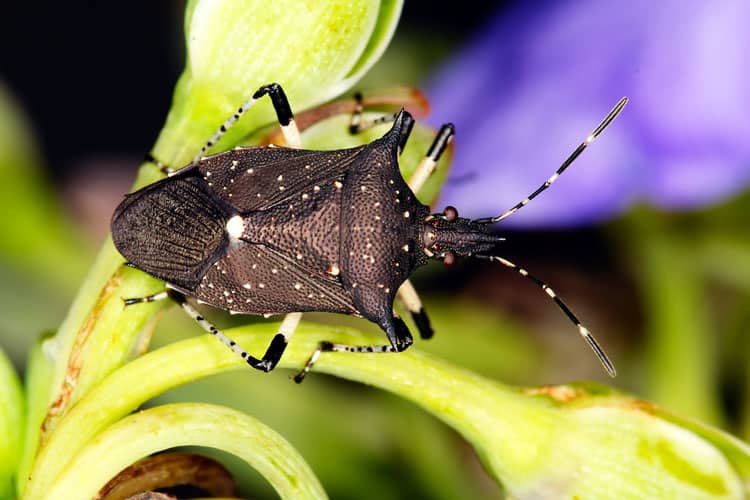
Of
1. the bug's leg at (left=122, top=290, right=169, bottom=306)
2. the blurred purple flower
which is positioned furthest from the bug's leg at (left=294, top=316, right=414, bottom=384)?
the blurred purple flower

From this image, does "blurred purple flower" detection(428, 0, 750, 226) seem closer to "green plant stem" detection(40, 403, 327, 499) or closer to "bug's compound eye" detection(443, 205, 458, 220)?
"bug's compound eye" detection(443, 205, 458, 220)

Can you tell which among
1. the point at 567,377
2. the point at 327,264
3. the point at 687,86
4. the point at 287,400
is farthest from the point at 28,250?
the point at 687,86

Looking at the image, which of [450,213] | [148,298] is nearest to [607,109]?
[450,213]

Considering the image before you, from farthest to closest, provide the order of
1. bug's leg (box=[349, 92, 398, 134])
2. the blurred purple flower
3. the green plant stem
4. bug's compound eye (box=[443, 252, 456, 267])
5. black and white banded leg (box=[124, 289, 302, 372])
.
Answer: the blurred purple flower, bug's compound eye (box=[443, 252, 456, 267]), bug's leg (box=[349, 92, 398, 134]), black and white banded leg (box=[124, 289, 302, 372]), the green plant stem

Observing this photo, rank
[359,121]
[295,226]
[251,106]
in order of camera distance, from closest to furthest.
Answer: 1. [251,106]
2. [359,121]
3. [295,226]

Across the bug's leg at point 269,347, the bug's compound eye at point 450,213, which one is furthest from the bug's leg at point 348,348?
the bug's compound eye at point 450,213

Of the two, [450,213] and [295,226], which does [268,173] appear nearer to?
[295,226]

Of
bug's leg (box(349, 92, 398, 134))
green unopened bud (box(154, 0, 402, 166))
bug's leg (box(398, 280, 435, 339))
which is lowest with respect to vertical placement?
bug's leg (box(398, 280, 435, 339))
